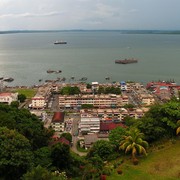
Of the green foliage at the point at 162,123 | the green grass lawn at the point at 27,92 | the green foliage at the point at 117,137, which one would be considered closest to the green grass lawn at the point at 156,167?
the green foliage at the point at 162,123

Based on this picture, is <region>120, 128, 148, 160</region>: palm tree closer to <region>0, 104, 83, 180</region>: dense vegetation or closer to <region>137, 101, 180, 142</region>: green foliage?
<region>137, 101, 180, 142</region>: green foliage

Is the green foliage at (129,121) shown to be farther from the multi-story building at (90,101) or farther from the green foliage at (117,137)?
the green foliage at (117,137)

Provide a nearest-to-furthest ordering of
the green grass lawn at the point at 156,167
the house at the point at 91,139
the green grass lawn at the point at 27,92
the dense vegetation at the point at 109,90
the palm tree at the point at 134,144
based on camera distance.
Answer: the green grass lawn at the point at 156,167, the palm tree at the point at 134,144, the house at the point at 91,139, the dense vegetation at the point at 109,90, the green grass lawn at the point at 27,92

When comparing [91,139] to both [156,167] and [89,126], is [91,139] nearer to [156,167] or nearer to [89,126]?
[89,126]

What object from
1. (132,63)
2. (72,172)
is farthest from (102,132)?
(132,63)

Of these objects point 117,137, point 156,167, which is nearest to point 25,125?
point 117,137

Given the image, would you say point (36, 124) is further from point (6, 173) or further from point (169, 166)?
point (169, 166)
